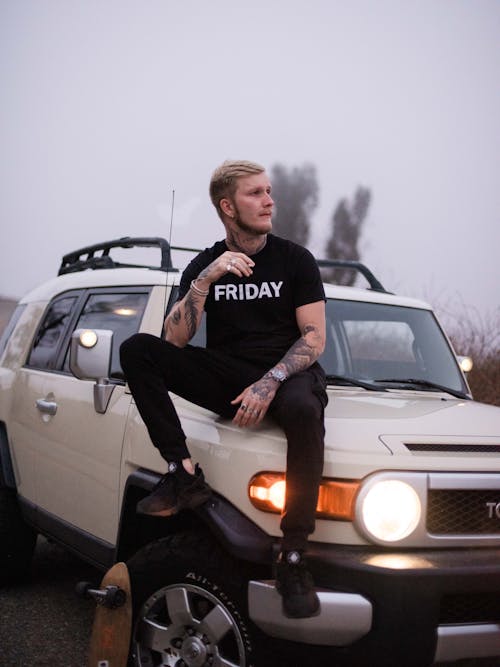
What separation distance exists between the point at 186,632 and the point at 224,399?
0.88 m

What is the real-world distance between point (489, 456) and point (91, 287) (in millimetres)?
2659

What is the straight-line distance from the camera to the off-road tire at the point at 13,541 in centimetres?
479

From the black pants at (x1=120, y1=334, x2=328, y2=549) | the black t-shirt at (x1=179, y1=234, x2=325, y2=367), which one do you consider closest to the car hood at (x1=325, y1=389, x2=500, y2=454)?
the black pants at (x1=120, y1=334, x2=328, y2=549)

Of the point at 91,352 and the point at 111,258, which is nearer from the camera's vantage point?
the point at 91,352

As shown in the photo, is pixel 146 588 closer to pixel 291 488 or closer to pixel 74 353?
pixel 291 488

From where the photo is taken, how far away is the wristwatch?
2.97 meters

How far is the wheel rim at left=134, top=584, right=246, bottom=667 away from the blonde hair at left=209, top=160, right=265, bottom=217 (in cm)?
162

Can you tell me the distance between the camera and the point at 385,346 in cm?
439

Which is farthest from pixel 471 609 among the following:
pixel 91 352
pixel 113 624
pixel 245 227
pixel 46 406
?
pixel 46 406

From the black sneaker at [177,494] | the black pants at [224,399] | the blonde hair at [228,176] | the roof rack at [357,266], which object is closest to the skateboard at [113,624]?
the black sneaker at [177,494]

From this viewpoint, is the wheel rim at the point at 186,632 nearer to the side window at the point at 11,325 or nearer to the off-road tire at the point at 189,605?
the off-road tire at the point at 189,605

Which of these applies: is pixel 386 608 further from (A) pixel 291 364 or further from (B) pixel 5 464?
(B) pixel 5 464

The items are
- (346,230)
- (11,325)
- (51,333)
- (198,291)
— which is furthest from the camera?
(346,230)

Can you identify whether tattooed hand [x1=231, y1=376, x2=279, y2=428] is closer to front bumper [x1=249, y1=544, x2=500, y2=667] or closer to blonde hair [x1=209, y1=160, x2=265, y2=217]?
front bumper [x1=249, y1=544, x2=500, y2=667]
